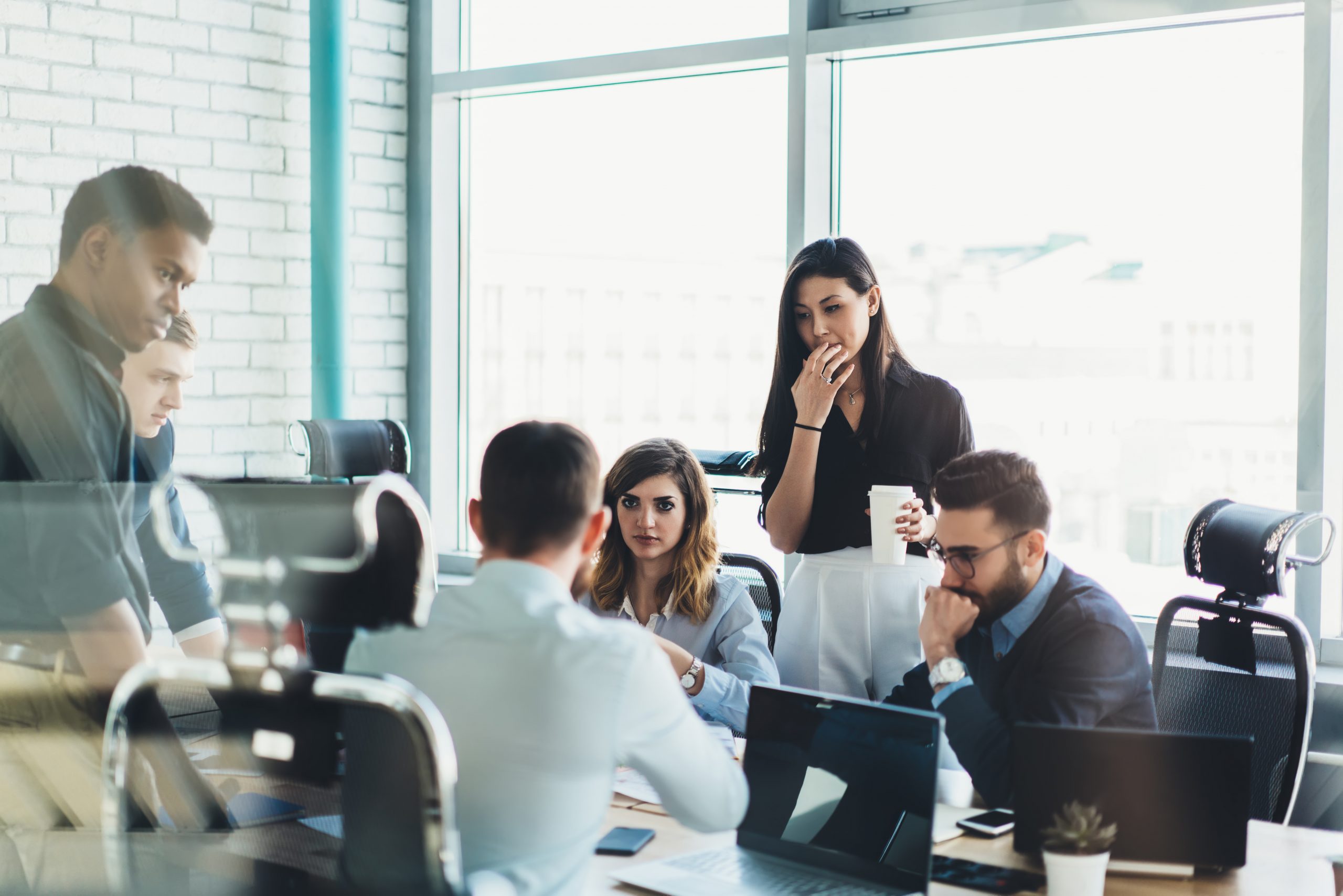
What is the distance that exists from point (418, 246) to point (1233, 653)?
1.44 meters

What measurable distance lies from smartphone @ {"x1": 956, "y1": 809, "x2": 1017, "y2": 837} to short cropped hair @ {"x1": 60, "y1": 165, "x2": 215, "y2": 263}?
3.82 feet

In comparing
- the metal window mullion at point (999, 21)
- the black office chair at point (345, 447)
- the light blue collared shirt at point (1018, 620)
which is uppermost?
the metal window mullion at point (999, 21)

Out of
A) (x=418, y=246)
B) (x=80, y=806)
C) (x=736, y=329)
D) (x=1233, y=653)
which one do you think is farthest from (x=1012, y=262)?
(x=80, y=806)

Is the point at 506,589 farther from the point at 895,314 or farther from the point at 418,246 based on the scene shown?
the point at 895,314

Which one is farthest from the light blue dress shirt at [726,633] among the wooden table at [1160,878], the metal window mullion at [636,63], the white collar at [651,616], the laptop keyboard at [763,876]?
the metal window mullion at [636,63]

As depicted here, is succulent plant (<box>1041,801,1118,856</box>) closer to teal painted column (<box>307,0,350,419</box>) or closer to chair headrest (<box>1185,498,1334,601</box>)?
chair headrest (<box>1185,498,1334,601</box>)

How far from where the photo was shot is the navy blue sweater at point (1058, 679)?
1630 millimetres

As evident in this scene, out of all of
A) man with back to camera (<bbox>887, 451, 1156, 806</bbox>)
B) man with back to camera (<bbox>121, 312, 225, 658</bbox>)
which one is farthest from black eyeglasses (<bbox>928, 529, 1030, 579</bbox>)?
man with back to camera (<bbox>121, 312, 225, 658</bbox>)

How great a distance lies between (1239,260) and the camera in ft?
8.43

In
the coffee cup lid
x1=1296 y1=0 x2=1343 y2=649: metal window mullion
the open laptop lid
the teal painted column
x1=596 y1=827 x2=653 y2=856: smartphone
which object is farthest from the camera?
x1=1296 y1=0 x2=1343 y2=649: metal window mullion

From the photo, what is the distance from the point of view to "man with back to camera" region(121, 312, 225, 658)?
104 cm

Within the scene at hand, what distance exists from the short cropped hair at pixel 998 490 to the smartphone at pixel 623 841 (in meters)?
0.71

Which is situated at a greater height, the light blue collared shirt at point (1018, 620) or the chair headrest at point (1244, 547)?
the chair headrest at point (1244, 547)

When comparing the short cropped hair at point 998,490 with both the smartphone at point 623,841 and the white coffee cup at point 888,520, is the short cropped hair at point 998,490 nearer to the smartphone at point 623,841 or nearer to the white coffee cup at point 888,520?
the white coffee cup at point 888,520
